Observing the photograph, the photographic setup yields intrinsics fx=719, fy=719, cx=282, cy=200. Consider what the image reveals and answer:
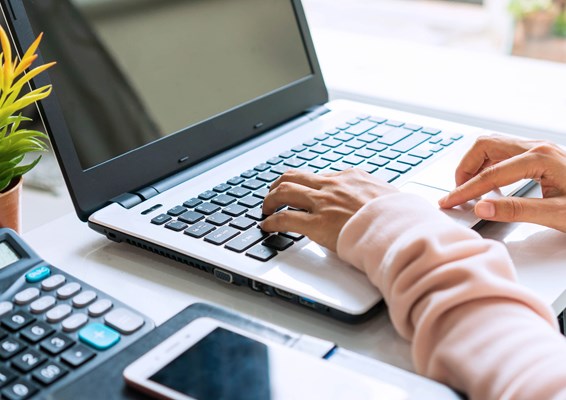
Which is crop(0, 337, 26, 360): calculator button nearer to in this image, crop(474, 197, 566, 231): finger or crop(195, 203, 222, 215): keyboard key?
crop(195, 203, 222, 215): keyboard key

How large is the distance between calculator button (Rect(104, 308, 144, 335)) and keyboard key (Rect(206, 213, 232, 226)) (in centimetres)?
17

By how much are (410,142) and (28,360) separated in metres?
0.57

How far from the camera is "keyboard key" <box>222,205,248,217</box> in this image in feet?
2.57

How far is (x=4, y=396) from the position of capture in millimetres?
532

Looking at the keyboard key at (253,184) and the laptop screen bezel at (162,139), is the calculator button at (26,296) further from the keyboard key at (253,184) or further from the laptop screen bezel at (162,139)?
the keyboard key at (253,184)

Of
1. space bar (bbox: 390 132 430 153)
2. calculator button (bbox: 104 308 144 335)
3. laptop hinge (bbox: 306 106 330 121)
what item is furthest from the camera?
laptop hinge (bbox: 306 106 330 121)

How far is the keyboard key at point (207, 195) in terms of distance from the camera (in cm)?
82

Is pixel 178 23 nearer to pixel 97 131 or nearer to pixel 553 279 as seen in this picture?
pixel 97 131

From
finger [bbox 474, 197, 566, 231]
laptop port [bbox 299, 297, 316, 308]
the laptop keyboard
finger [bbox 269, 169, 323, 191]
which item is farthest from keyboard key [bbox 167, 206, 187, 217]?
finger [bbox 474, 197, 566, 231]

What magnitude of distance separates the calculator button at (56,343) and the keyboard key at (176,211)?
0.23 metres

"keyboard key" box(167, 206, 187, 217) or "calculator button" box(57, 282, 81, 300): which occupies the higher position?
"calculator button" box(57, 282, 81, 300)

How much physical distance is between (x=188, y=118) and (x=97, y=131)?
14 cm

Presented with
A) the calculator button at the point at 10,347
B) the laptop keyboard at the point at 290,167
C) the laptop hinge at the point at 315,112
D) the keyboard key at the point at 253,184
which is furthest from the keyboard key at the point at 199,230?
the laptop hinge at the point at 315,112

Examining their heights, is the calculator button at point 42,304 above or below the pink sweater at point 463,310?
above
